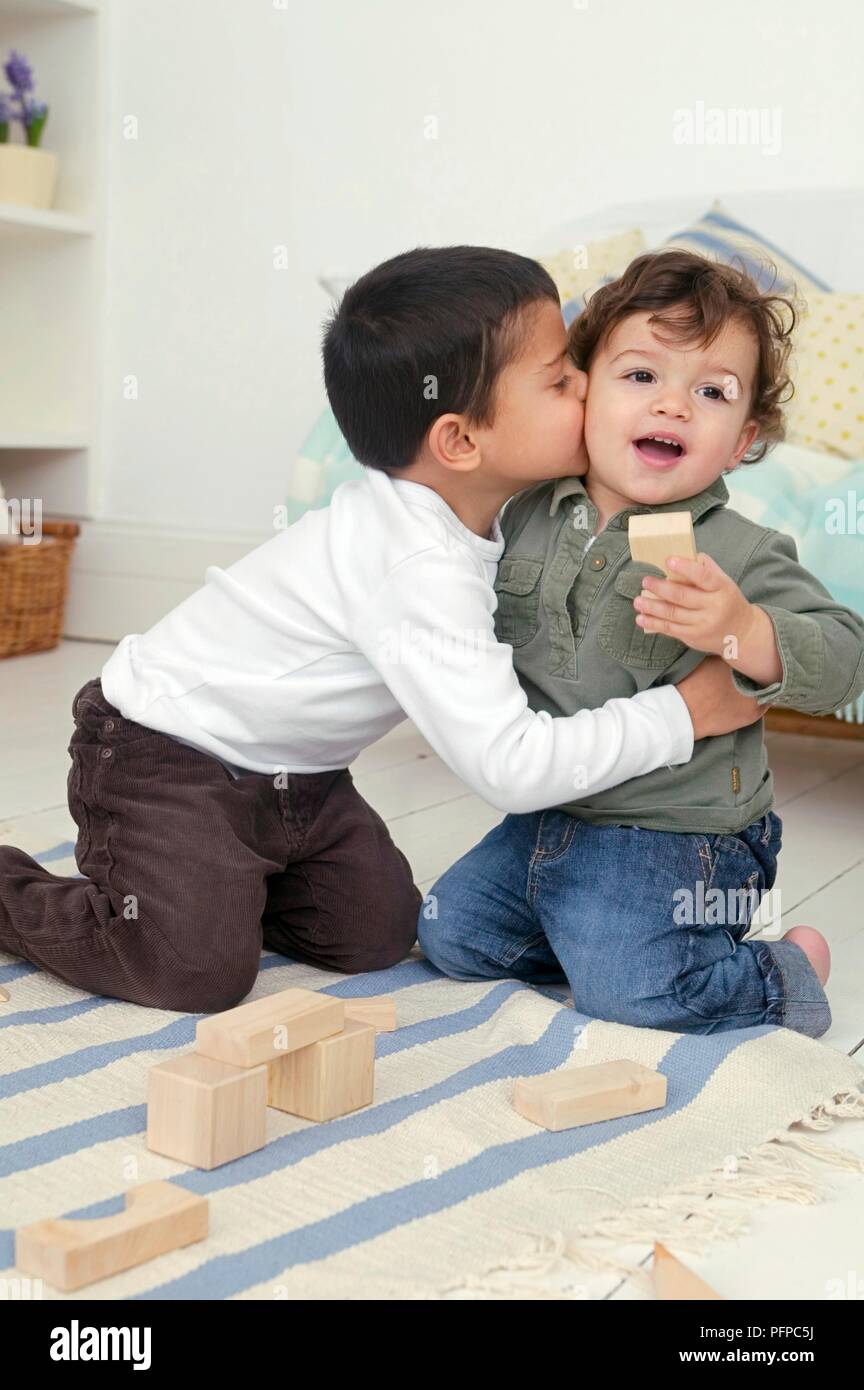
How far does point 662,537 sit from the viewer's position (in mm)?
1001

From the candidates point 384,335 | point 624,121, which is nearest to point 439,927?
point 384,335

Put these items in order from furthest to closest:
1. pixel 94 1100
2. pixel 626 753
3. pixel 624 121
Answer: pixel 624 121 < pixel 626 753 < pixel 94 1100

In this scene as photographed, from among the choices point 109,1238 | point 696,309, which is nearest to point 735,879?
point 696,309

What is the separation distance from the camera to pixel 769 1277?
0.79 m

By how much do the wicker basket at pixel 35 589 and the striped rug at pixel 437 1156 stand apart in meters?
1.68

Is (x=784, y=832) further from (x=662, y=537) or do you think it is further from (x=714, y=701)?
(x=662, y=537)

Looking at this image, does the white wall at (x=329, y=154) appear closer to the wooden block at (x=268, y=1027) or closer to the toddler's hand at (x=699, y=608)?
the toddler's hand at (x=699, y=608)

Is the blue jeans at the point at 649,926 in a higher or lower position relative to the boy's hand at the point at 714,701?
lower

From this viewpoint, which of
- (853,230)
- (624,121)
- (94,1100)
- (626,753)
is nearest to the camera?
(94,1100)

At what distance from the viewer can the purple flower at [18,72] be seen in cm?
275

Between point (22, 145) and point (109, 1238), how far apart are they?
8.27 ft

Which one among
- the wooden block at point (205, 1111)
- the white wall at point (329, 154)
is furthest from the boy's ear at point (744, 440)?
the white wall at point (329, 154)

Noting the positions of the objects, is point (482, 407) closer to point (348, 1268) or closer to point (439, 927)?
point (439, 927)
